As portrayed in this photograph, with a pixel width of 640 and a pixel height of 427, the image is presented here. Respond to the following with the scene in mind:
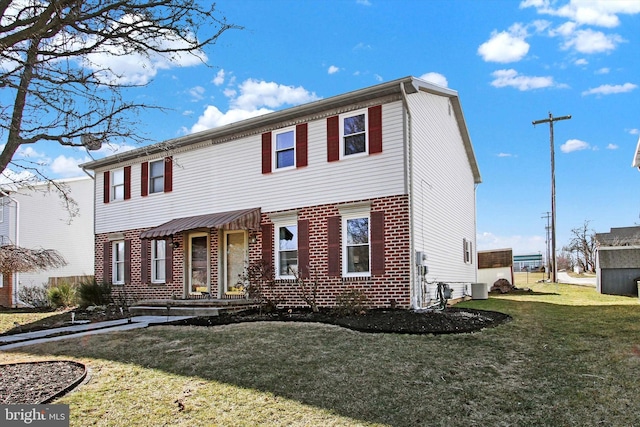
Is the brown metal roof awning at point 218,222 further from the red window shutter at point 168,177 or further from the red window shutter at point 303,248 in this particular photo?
the red window shutter at point 168,177

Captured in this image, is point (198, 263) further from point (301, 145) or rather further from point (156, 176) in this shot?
point (301, 145)

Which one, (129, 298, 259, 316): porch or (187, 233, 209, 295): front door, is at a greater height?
(187, 233, 209, 295): front door

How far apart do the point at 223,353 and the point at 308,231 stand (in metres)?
6.09

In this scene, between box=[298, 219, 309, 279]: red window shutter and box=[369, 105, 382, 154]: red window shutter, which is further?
box=[298, 219, 309, 279]: red window shutter

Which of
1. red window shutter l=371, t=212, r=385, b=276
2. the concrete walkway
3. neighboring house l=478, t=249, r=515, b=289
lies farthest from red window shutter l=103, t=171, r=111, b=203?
neighboring house l=478, t=249, r=515, b=289

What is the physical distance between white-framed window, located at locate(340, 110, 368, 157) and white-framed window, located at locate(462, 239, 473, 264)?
751 cm

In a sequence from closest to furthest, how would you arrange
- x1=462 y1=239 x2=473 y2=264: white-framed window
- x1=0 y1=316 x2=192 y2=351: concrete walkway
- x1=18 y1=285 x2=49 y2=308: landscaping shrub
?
x1=0 y1=316 x2=192 y2=351: concrete walkway
x1=462 y1=239 x2=473 y2=264: white-framed window
x1=18 y1=285 x2=49 y2=308: landscaping shrub

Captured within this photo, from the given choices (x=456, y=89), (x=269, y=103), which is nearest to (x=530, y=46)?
(x=456, y=89)

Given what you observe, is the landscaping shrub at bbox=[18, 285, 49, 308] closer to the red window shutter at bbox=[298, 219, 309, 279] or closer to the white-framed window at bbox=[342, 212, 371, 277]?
the red window shutter at bbox=[298, 219, 309, 279]

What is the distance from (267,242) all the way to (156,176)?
5952 millimetres

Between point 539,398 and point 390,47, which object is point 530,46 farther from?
point 539,398

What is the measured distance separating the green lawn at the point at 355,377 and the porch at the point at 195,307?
12.7 ft

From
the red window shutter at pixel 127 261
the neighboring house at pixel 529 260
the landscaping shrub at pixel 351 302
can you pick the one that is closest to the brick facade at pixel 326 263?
the landscaping shrub at pixel 351 302

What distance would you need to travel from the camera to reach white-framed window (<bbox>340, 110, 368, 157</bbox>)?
13.0 m
